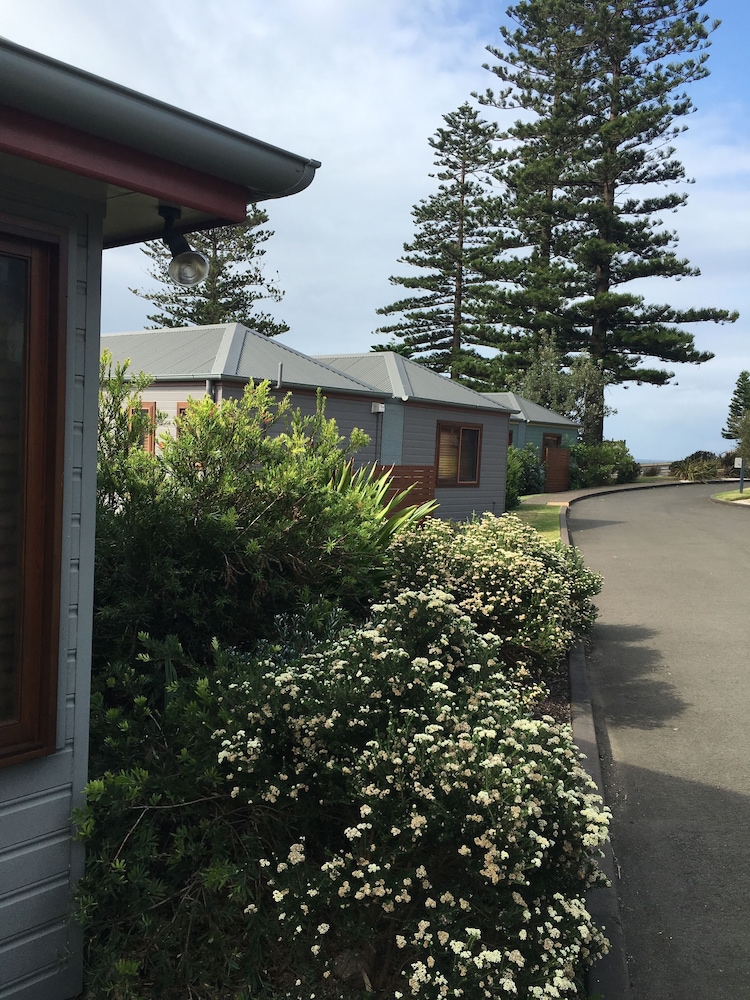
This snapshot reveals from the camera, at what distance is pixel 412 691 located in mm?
3711

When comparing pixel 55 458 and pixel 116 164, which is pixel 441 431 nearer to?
pixel 55 458

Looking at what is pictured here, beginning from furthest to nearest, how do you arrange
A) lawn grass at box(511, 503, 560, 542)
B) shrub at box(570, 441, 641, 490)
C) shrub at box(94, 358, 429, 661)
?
shrub at box(570, 441, 641, 490)
lawn grass at box(511, 503, 560, 542)
shrub at box(94, 358, 429, 661)

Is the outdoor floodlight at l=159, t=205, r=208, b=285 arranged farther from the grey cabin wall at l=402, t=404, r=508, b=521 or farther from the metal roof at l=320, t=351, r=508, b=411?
the grey cabin wall at l=402, t=404, r=508, b=521

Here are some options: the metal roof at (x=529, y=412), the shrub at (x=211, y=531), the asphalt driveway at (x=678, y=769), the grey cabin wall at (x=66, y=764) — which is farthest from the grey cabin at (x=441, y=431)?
the grey cabin wall at (x=66, y=764)

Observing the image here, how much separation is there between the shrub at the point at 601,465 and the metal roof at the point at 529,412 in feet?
5.25

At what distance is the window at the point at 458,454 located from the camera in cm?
2075

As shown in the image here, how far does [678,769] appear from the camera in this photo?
584 cm

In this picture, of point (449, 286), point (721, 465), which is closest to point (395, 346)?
point (449, 286)

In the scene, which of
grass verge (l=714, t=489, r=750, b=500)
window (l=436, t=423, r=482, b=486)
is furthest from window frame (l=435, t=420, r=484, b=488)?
grass verge (l=714, t=489, r=750, b=500)

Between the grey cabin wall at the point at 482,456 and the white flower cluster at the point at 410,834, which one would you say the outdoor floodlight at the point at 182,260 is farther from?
the grey cabin wall at the point at 482,456

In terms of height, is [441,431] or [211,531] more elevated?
[441,431]

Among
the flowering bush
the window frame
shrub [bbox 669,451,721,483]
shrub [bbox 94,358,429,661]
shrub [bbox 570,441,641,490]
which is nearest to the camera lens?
shrub [bbox 94,358,429,661]

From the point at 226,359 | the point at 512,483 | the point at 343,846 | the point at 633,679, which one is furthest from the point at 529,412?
the point at 343,846

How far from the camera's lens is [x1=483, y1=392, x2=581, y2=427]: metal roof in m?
35.8
